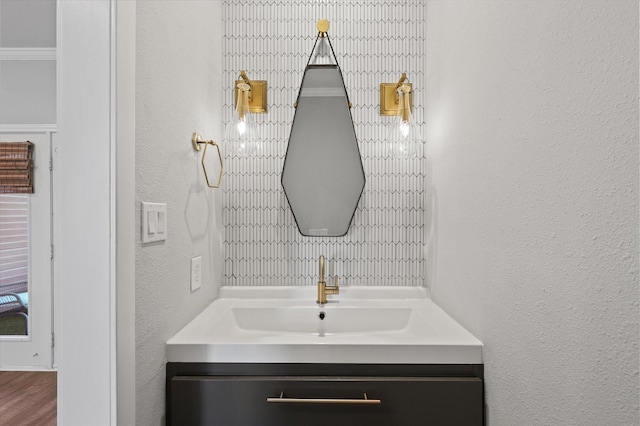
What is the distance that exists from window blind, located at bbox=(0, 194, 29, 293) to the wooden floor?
0.65m

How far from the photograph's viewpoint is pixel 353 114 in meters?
1.49

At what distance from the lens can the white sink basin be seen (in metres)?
1.33

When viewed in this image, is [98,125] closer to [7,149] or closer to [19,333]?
[7,149]

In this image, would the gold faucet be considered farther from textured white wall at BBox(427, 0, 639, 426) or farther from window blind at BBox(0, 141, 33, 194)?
window blind at BBox(0, 141, 33, 194)

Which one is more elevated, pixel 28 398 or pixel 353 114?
pixel 353 114

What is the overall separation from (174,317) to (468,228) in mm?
892

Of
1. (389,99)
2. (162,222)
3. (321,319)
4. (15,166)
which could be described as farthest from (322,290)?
(15,166)

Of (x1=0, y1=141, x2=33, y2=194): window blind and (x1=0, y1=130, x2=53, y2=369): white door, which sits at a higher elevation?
(x1=0, y1=141, x2=33, y2=194): window blind

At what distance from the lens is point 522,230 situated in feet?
2.37

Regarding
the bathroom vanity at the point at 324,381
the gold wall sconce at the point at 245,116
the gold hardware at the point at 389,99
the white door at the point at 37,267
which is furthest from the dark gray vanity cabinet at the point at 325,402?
A: the white door at the point at 37,267

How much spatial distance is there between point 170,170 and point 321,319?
31.0 inches

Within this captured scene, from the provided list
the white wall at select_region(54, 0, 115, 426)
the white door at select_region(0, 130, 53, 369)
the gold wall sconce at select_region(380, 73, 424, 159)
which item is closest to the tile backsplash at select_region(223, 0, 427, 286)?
the gold wall sconce at select_region(380, 73, 424, 159)

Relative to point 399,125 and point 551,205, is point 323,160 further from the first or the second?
point 551,205

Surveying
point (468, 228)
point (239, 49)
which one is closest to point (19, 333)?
point (239, 49)
